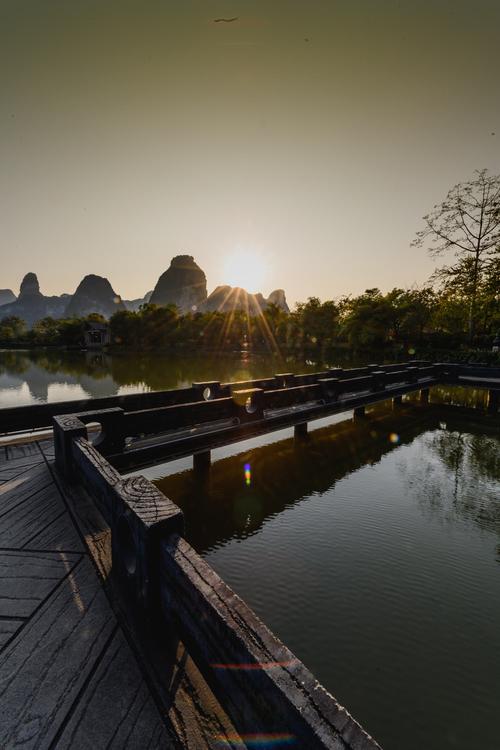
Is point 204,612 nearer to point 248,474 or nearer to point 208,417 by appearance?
point 208,417

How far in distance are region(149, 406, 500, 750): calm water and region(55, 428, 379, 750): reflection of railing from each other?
2.55 m

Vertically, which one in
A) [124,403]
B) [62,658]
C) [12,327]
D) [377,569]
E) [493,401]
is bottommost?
[377,569]

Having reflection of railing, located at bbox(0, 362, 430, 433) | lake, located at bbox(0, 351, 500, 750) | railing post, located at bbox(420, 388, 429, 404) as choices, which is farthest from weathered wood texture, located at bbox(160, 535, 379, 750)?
railing post, located at bbox(420, 388, 429, 404)

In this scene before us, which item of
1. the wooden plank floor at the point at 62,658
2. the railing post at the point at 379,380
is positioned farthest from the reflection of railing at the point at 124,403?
the wooden plank floor at the point at 62,658

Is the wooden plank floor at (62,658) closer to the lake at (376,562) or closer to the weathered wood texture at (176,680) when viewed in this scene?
the weathered wood texture at (176,680)

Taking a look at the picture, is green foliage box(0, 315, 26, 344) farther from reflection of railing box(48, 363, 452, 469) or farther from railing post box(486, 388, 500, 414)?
railing post box(486, 388, 500, 414)

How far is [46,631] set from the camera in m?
2.74

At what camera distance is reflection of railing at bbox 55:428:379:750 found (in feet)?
4.46

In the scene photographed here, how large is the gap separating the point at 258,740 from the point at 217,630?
48cm

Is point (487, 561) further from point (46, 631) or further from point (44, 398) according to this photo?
point (44, 398)

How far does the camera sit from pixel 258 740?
164 centimetres

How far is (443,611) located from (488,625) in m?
0.55

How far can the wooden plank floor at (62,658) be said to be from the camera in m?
2.02

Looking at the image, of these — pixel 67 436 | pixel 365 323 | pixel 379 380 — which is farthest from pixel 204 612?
pixel 365 323
